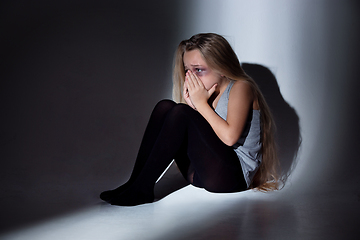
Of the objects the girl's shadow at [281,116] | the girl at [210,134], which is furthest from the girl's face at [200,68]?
the girl's shadow at [281,116]

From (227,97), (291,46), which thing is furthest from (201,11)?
(227,97)

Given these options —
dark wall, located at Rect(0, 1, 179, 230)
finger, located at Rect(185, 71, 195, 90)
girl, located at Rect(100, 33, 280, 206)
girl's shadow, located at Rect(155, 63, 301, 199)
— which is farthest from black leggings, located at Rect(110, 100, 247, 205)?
dark wall, located at Rect(0, 1, 179, 230)

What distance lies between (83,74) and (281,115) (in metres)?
1.01

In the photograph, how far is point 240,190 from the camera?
51.7 inches

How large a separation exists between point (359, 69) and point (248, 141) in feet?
2.52

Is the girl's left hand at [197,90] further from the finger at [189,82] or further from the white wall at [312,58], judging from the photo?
the white wall at [312,58]

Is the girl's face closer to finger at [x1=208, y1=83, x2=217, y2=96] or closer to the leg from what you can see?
finger at [x1=208, y1=83, x2=217, y2=96]

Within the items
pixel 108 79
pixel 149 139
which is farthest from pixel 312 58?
pixel 108 79

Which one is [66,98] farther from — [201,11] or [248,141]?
[248,141]

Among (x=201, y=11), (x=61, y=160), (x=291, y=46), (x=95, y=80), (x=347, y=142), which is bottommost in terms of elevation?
(x=61, y=160)

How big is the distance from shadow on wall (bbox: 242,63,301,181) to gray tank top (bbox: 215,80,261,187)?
369 millimetres

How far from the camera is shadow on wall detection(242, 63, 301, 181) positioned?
64.4 inches

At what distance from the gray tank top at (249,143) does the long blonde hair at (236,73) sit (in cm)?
6

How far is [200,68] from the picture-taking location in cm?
131
